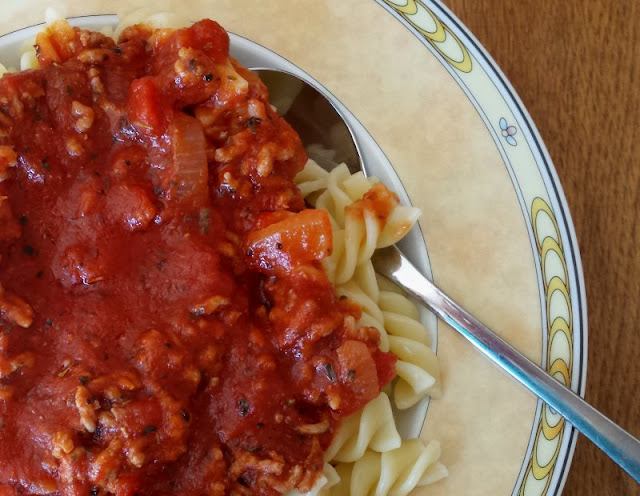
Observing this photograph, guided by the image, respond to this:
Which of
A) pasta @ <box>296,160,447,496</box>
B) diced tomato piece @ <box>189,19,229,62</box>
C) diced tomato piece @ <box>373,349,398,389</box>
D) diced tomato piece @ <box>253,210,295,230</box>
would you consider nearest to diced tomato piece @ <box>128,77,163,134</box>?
diced tomato piece @ <box>189,19,229,62</box>

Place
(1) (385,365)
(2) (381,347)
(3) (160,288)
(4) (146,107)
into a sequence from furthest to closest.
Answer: (2) (381,347), (1) (385,365), (4) (146,107), (3) (160,288)

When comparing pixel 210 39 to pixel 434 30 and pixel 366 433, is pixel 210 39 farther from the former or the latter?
pixel 366 433

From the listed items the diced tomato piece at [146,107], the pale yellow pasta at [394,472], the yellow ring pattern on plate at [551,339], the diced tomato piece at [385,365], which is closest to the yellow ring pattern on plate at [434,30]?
the yellow ring pattern on plate at [551,339]

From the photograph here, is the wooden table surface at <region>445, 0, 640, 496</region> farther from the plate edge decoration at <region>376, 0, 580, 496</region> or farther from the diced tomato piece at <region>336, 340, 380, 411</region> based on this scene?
the diced tomato piece at <region>336, 340, 380, 411</region>

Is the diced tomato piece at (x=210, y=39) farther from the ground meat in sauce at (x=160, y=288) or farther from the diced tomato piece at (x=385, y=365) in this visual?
the diced tomato piece at (x=385, y=365)

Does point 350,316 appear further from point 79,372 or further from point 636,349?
point 636,349

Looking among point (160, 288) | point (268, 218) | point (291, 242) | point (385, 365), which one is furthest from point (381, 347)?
point (160, 288)

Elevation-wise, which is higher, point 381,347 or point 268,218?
point 268,218
